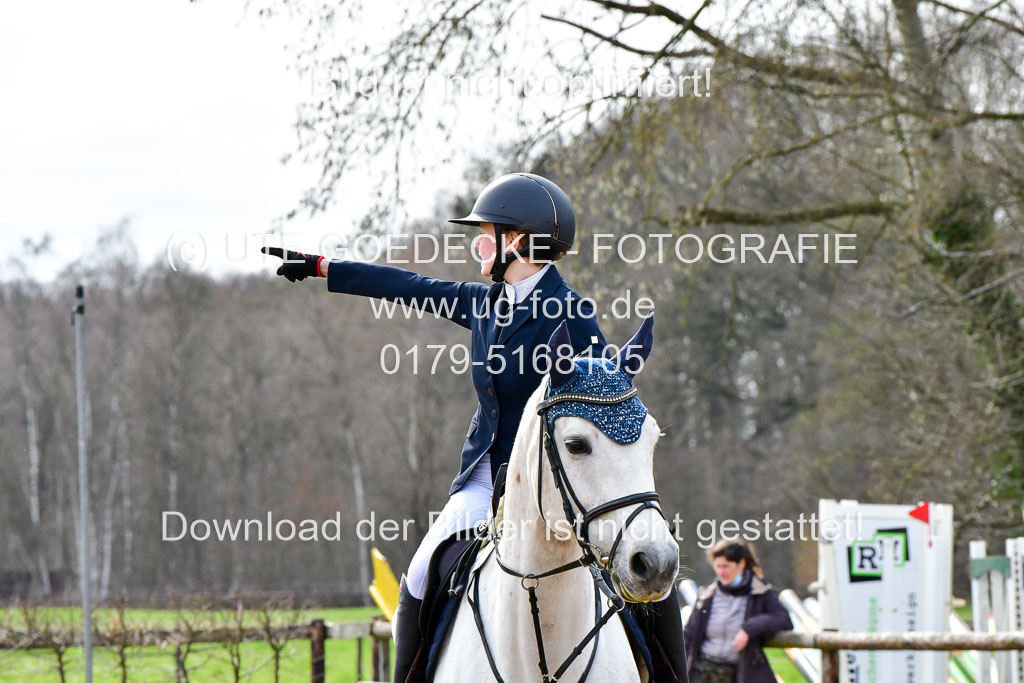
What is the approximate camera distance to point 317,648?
805 centimetres

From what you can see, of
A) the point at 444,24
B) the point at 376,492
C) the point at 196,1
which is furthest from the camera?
the point at 376,492

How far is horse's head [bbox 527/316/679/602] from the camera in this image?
2.42 m

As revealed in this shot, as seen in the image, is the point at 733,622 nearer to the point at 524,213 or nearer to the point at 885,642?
the point at 885,642

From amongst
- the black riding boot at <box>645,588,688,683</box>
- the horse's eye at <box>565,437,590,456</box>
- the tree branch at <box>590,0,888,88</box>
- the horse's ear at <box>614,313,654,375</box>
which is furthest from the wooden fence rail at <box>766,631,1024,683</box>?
the tree branch at <box>590,0,888,88</box>

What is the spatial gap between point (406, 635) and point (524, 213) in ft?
4.66

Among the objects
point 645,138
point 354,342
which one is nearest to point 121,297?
point 354,342

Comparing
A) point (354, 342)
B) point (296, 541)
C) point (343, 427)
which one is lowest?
point (296, 541)

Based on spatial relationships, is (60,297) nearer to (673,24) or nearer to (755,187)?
(755,187)

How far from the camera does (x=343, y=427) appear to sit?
32.8 meters

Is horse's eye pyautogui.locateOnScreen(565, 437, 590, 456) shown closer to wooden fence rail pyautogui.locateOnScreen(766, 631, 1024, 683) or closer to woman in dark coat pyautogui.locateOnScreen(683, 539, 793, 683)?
woman in dark coat pyautogui.locateOnScreen(683, 539, 793, 683)

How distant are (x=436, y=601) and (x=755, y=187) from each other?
13.3 metres

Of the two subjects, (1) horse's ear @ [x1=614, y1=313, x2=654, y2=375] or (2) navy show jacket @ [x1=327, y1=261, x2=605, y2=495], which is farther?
(2) navy show jacket @ [x1=327, y1=261, x2=605, y2=495]

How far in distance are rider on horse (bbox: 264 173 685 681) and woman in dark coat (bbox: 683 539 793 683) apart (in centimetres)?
370

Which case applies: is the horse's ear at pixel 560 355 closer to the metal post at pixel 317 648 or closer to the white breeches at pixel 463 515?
the white breeches at pixel 463 515
